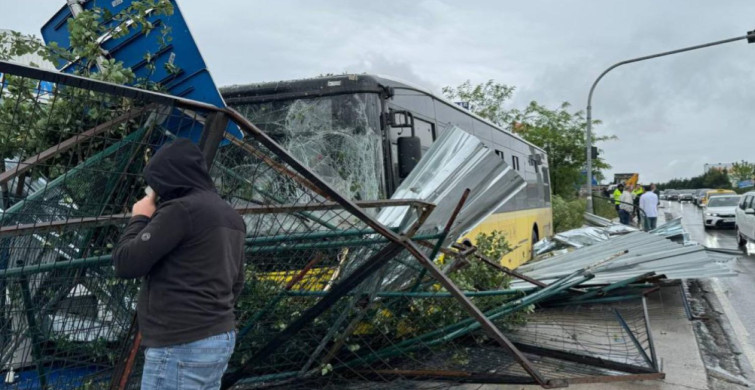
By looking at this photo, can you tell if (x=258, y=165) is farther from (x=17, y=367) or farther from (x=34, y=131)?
(x=17, y=367)

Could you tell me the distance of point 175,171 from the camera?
2.47 metres

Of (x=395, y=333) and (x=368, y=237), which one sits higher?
(x=368, y=237)

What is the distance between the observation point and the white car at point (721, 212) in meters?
23.7

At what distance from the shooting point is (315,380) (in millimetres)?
4410

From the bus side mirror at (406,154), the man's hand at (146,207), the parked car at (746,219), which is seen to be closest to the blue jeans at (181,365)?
the man's hand at (146,207)

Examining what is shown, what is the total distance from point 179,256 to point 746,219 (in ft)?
57.5

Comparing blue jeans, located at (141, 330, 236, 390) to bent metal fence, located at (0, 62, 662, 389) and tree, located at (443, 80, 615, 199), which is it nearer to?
bent metal fence, located at (0, 62, 662, 389)

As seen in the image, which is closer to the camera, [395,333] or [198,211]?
[198,211]

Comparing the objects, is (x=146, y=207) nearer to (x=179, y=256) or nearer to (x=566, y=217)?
(x=179, y=256)

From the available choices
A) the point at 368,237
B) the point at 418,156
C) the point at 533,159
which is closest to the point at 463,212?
the point at 368,237

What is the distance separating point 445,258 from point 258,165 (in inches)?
91.8

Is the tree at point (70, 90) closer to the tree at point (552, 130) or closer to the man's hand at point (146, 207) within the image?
the man's hand at point (146, 207)

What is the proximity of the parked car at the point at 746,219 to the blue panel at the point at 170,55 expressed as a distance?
15.0 meters

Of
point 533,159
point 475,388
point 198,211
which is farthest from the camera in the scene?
point 533,159
